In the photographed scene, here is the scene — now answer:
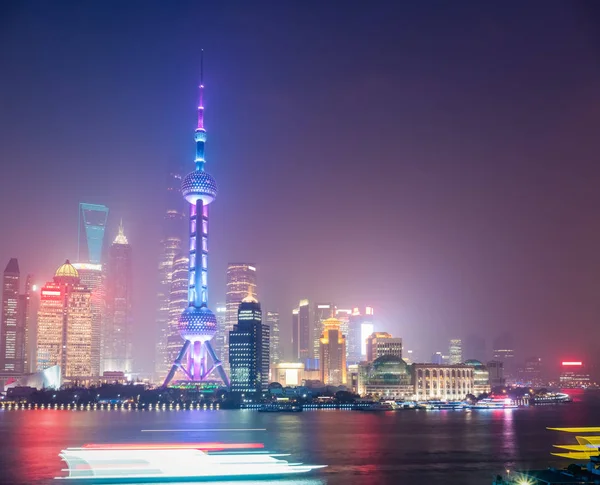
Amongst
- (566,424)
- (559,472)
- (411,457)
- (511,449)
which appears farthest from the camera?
(566,424)

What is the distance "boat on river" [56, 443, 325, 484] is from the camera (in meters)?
55.5

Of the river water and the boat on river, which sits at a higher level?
the boat on river

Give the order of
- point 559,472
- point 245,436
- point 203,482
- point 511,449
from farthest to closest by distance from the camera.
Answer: point 245,436, point 511,449, point 203,482, point 559,472

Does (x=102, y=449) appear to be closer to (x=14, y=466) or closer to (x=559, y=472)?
(x=14, y=466)

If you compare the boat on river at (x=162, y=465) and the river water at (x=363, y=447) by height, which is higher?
the boat on river at (x=162, y=465)

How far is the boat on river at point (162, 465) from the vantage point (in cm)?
5547

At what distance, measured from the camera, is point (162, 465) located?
58094 mm

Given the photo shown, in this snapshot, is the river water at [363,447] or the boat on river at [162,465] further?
the river water at [363,447]

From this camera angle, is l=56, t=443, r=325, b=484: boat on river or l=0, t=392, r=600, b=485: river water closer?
l=56, t=443, r=325, b=484: boat on river

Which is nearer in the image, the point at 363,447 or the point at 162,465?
the point at 162,465

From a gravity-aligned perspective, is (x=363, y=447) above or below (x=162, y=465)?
below

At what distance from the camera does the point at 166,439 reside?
310ft

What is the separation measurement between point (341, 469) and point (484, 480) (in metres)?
14.0

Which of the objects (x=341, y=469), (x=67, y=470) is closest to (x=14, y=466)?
(x=67, y=470)
